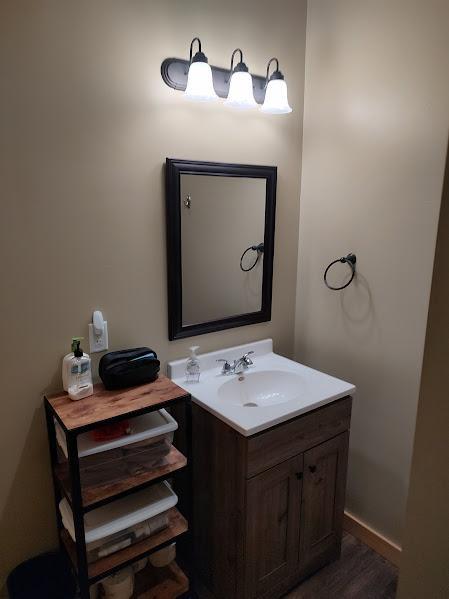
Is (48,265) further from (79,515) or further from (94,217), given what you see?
(79,515)

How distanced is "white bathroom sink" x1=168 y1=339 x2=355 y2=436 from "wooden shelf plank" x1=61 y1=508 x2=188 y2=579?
0.46 metres

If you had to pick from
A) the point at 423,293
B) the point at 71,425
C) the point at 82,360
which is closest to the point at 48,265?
the point at 82,360

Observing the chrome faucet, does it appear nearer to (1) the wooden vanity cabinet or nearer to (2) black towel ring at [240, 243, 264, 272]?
(1) the wooden vanity cabinet

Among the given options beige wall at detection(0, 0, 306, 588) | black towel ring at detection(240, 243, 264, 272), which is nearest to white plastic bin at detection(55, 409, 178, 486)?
beige wall at detection(0, 0, 306, 588)

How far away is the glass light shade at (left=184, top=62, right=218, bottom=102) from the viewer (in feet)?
4.96

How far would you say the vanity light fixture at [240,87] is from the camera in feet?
5.27

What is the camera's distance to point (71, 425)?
49.3 inches

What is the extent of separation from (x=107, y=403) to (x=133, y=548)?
54cm

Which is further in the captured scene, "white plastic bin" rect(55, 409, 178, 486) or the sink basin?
the sink basin

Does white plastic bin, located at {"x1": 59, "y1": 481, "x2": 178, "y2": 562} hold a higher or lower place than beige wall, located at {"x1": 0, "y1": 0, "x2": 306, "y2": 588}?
lower

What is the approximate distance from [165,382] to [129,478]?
0.36 meters

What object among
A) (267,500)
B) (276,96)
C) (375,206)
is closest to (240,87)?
(276,96)

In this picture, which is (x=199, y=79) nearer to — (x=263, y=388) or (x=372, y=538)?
(x=263, y=388)

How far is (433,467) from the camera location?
2.19 ft
